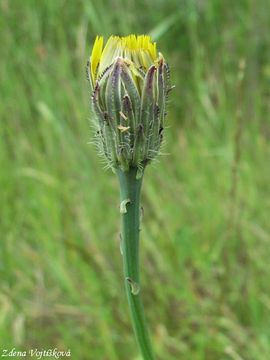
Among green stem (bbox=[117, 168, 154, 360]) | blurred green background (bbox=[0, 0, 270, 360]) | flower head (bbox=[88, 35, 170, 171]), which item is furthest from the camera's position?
blurred green background (bbox=[0, 0, 270, 360])

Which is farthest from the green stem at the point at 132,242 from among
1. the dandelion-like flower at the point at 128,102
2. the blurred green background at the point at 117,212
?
the blurred green background at the point at 117,212

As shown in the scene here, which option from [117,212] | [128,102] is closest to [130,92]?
[128,102]

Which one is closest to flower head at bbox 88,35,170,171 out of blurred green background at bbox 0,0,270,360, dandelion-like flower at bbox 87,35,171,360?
dandelion-like flower at bbox 87,35,171,360

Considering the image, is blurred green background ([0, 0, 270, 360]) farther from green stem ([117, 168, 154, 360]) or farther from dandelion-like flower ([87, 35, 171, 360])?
dandelion-like flower ([87, 35, 171, 360])

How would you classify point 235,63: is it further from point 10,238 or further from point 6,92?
point 10,238

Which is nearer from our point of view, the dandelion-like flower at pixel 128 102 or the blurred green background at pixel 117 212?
the dandelion-like flower at pixel 128 102

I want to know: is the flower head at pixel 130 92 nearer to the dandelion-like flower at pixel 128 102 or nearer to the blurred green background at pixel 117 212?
the dandelion-like flower at pixel 128 102
